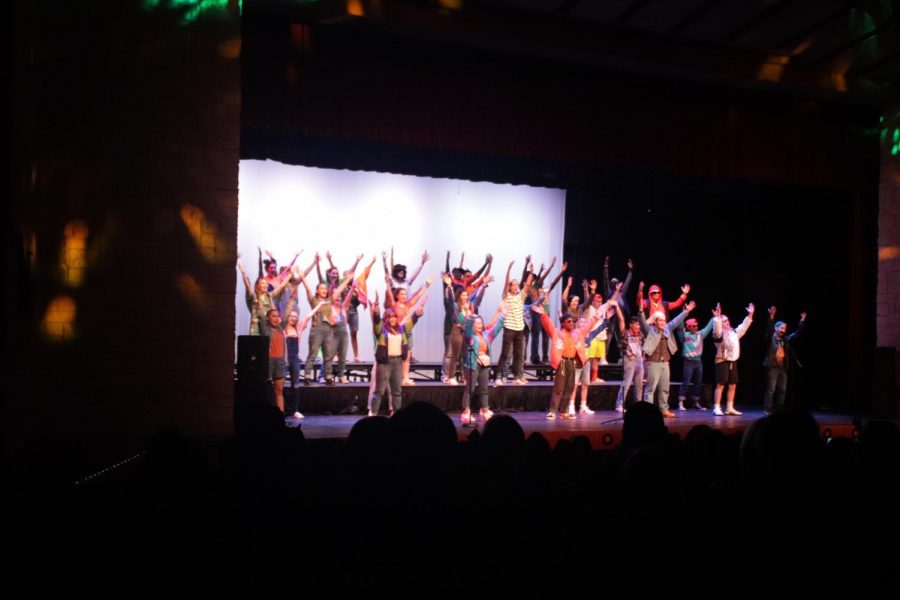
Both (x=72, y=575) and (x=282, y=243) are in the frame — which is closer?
(x=72, y=575)

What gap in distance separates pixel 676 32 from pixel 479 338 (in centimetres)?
522

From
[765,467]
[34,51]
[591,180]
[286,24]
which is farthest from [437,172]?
[765,467]

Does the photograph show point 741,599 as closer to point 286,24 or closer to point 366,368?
point 286,24

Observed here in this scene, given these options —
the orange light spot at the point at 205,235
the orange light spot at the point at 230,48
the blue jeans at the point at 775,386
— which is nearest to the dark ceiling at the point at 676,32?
the orange light spot at the point at 230,48

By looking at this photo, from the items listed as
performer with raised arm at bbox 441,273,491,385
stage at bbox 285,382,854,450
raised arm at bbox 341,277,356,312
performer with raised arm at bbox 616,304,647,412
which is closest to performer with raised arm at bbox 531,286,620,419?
stage at bbox 285,382,854,450

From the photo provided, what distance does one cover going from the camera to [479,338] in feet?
32.4

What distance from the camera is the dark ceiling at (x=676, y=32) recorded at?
9.48 metres

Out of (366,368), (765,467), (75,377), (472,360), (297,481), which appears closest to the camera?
(297,481)

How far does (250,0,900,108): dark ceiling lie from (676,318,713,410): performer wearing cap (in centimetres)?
389

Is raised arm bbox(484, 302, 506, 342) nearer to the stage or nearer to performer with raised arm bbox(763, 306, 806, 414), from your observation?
the stage

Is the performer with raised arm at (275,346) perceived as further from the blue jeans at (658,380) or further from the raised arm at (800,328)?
→ the raised arm at (800,328)

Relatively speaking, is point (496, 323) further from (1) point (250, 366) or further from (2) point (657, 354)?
(1) point (250, 366)

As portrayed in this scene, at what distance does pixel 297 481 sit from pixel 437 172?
11.3 m

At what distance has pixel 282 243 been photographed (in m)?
13.0
